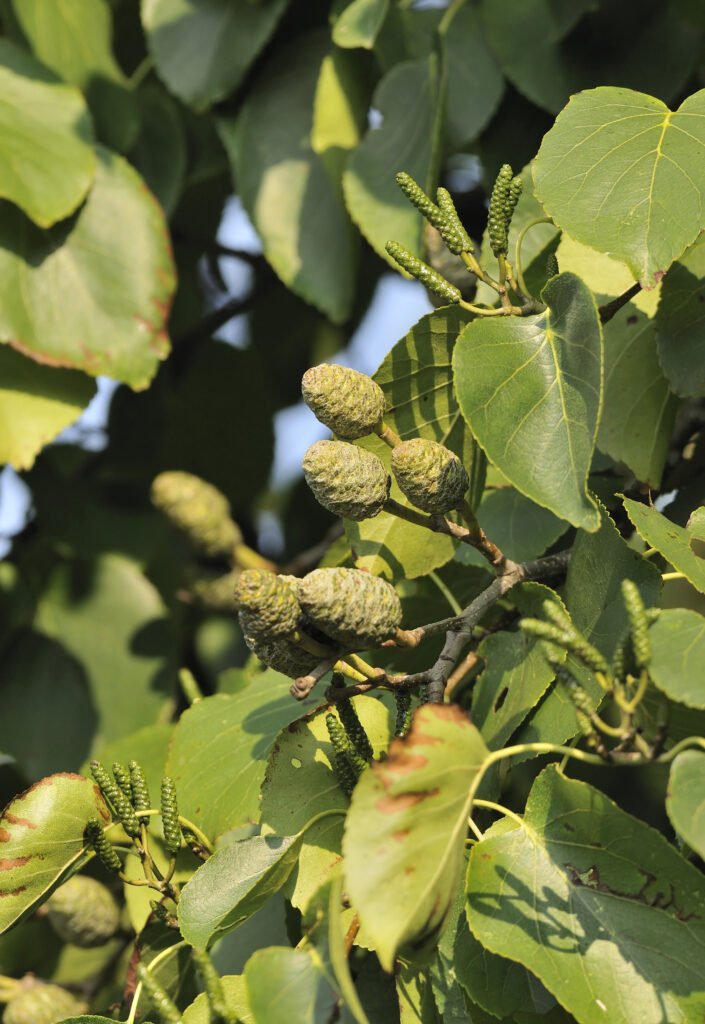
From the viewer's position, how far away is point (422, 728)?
2.13ft

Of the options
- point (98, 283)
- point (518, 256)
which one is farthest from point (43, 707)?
point (518, 256)

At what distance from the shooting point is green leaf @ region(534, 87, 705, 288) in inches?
32.0

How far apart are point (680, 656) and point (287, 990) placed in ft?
0.89

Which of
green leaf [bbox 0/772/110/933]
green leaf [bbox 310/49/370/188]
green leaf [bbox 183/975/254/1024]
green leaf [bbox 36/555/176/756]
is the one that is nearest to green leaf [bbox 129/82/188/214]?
green leaf [bbox 310/49/370/188]

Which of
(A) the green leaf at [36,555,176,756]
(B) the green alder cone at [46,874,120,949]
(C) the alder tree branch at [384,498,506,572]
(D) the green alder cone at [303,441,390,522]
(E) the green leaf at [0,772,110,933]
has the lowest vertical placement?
(A) the green leaf at [36,555,176,756]

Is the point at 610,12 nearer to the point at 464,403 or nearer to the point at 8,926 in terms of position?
the point at 464,403

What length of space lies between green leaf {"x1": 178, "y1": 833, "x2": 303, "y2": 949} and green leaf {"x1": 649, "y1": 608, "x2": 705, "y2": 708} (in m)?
0.26

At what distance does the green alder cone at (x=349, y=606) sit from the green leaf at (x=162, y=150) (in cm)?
97

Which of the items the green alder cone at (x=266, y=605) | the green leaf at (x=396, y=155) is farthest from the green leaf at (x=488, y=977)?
the green leaf at (x=396, y=155)

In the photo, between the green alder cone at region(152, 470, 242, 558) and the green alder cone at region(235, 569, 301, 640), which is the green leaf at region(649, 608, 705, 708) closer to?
the green alder cone at region(235, 569, 301, 640)

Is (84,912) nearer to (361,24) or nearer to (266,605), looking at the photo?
(266,605)

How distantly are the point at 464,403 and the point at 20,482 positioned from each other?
1.18 metres

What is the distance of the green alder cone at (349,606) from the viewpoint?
694 mm

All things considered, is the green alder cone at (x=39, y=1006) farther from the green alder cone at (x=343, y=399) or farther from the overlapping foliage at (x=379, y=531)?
the green alder cone at (x=343, y=399)
